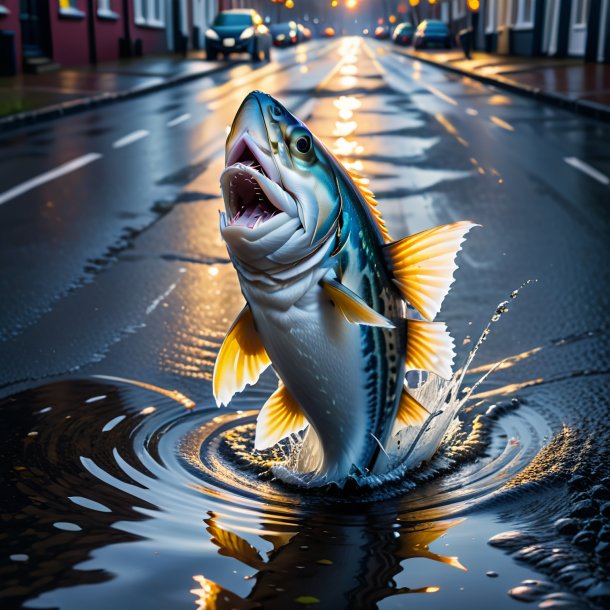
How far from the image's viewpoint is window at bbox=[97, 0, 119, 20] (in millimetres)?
35281

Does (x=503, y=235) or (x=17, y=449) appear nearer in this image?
(x=17, y=449)

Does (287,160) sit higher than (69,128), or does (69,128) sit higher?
(287,160)

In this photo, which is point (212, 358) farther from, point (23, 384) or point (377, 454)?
point (377, 454)

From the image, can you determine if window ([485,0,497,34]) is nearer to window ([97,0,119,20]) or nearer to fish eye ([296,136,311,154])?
window ([97,0,119,20])

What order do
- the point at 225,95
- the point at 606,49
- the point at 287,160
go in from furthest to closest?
the point at 606,49 < the point at 225,95 < the point at 287,160

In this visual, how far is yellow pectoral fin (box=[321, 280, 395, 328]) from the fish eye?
337mm

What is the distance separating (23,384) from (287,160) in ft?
7.82

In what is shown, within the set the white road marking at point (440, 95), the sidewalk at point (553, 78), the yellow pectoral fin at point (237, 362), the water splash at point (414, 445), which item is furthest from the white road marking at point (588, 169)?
the white road marking at point (440, 95)

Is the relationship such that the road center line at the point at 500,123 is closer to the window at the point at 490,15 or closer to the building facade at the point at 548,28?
the building facade at the point at 548,28

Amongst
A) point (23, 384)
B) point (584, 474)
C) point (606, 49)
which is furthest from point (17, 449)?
point (606, 49)

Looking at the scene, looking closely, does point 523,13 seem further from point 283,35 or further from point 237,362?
point 237,362

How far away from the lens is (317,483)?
328cm

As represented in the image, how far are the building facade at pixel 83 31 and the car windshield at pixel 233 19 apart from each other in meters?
3.01

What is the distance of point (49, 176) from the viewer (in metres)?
11.2
